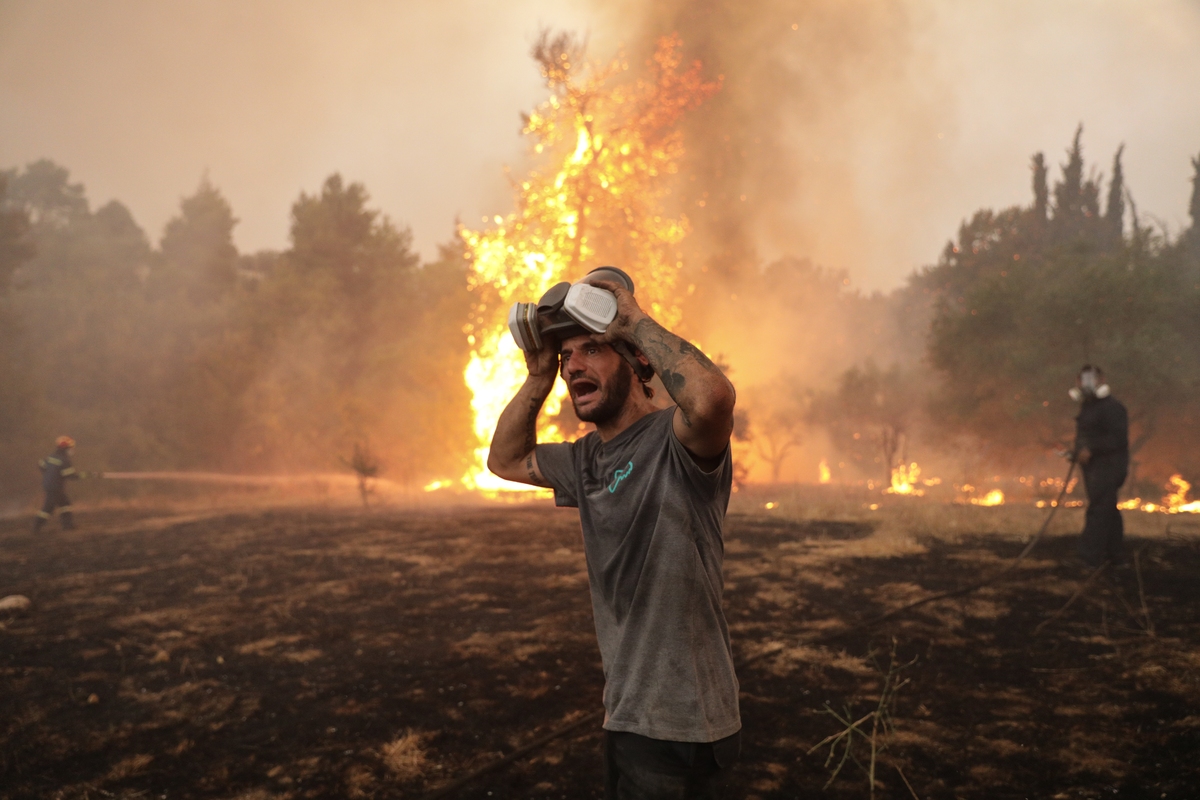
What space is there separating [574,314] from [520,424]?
756 mm

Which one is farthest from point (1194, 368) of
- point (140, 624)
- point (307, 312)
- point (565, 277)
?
point (307, 312)

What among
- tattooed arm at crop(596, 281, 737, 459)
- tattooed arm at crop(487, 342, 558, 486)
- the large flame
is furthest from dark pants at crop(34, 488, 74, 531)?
tattooed arm at crop(596, 281, 737, 459)

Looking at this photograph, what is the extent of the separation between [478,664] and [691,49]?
30.3 meters

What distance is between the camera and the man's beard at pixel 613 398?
8.51ft

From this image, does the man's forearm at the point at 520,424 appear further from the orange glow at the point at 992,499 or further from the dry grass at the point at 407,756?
the orange glow at the point at 992,499

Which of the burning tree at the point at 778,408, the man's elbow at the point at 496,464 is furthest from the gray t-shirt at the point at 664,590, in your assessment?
the burning tree at the point at 778,408

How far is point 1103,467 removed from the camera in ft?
33.4

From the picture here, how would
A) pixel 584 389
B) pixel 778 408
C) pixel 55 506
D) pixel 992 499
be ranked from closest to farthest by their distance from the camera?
pixel 584 389
pixel 55 506
pixel 992 499
pixel 778 408

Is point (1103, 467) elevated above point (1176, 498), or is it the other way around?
point (1103, 467)

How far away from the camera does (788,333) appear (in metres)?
44.1

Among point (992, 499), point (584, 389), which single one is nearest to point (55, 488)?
point (584, 389)

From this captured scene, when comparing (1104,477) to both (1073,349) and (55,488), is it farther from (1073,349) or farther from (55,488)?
(55,488)

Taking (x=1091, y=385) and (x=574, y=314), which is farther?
(x=1091, y=385)

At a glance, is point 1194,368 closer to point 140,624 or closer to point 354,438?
point 140,624
